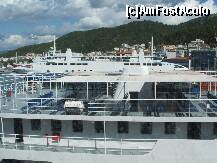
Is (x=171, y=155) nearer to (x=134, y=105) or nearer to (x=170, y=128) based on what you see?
(x=170, y=128)

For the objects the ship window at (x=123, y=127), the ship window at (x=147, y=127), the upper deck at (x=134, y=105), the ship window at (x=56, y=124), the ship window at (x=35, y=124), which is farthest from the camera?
the ship window at (x=35, y=124)

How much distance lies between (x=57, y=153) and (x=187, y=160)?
240 inches

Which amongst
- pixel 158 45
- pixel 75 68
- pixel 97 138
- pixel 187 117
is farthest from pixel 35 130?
pixel 158 45

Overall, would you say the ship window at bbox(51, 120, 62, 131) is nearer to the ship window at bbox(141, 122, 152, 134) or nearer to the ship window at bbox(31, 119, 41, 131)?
the ship window at bbox(31, 119, 41, 131)

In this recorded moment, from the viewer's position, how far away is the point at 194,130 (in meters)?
18.4

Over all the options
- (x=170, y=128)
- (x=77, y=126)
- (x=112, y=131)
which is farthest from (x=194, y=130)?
(x=77, y=126)

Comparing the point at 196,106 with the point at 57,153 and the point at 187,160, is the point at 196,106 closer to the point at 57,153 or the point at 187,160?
the point at 187,160

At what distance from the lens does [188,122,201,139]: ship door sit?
1833 cm

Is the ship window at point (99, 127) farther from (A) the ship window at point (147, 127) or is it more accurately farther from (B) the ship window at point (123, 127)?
(A) the ship window at point (147, 127)

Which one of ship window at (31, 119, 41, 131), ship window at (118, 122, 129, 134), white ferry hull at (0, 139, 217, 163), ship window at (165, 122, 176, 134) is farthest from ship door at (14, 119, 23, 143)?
ship window at (165, 122, 176, 134)

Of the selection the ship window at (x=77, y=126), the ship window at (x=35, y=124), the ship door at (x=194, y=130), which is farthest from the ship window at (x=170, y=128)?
the ship window at (x=35, y=124)

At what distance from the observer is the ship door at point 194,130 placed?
722 inches

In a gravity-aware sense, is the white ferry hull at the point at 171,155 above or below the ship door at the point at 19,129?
below

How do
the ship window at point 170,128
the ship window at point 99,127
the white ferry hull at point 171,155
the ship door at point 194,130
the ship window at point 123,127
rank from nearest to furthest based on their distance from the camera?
the white ferry hull at point 171,155, the ship door at point 194,130, the ship window at point 170,128, the ship window at point 123,127, the ship window at point 99,127
